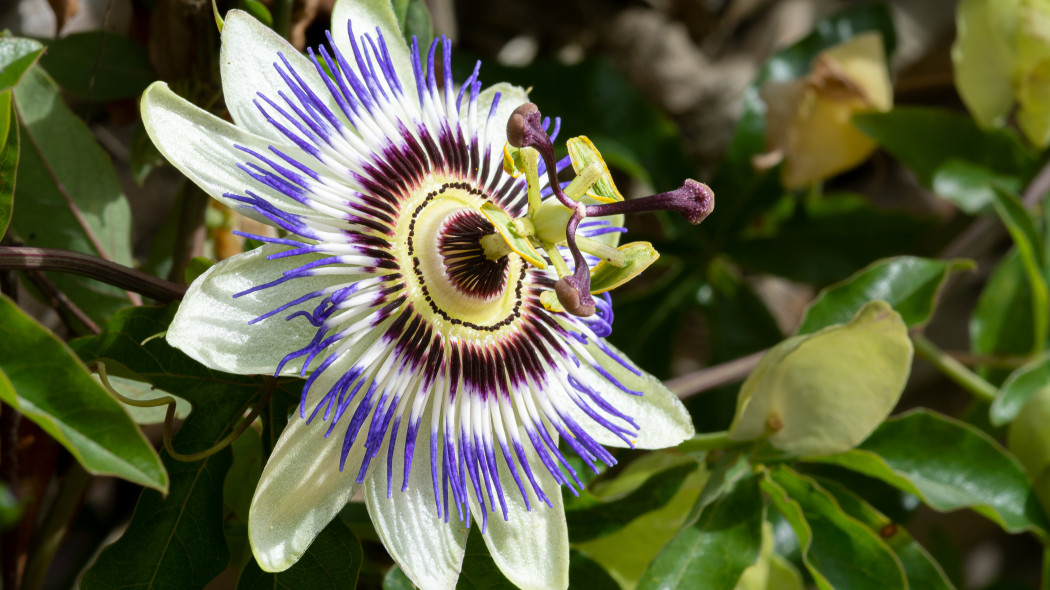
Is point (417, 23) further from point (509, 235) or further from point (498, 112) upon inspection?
point (509, 235)

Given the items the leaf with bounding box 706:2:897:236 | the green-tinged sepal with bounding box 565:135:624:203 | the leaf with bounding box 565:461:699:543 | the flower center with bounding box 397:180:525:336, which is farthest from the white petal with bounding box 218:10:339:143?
the leaf with bounding box 706:2:897:236

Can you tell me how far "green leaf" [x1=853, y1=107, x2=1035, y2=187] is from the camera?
170 cm

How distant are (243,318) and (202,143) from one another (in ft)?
0.53

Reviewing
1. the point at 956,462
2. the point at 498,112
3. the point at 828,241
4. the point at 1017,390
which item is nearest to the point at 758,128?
the point at 828,241

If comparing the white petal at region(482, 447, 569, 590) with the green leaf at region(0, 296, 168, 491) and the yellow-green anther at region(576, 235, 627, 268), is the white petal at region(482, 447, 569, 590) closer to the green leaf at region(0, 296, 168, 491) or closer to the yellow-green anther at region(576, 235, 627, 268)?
the yellow-green anther at region(576, 235, 627, 268)

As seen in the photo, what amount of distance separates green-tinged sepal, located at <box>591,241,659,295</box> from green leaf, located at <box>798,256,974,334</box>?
0.45 metres

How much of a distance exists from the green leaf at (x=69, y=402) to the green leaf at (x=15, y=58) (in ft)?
0.83

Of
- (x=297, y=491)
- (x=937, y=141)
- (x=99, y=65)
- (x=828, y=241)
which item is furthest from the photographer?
(x=828, y=241)

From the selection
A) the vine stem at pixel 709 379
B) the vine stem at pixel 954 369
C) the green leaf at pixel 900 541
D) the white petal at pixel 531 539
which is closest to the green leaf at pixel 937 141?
the vine stem at pixel 954 369

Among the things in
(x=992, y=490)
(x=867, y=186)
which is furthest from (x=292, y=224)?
(x=867, y=186)

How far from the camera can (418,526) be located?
90cm

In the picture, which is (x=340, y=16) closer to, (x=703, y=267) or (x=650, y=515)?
(x=650, y=515)

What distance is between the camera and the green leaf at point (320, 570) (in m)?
0.95

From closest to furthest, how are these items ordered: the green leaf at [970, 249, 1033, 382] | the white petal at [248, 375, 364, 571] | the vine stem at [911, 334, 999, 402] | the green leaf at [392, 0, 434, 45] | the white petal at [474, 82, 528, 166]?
the white petal at [248, 375, 364, 571] → the white petal at [474, 82, 528, 166] → the green leaf at [392, 0, 434, 45] → the vine stem at [911, 334, 999, 402] → the green leaf at [970, 249, 1033, 382]
